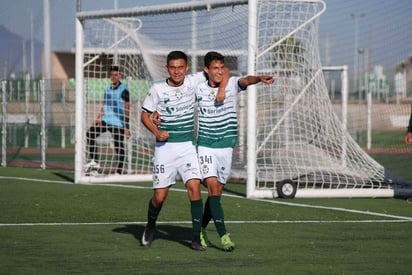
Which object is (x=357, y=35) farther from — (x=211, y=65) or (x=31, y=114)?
(x=31, y=114)

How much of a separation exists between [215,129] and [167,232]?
174 cm

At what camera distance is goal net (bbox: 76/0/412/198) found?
15.3 meters

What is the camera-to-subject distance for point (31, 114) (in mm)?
26859

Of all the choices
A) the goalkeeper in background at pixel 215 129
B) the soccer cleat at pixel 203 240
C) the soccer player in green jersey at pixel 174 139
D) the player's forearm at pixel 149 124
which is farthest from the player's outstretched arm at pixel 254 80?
the soccer cleat at pixel 203 240

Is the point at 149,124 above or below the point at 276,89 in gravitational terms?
below

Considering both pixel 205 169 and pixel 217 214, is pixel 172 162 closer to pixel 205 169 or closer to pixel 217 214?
pixel 205 169

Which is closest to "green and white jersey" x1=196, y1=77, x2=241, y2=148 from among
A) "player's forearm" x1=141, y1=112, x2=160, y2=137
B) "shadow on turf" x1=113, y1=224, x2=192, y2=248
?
"player's forearm" x1=141, y1=112, x2=160, y2=137

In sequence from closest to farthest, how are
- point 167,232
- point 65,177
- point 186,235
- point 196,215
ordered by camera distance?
point 196,215 < point 186,235 < point 167,232 < point 65,177

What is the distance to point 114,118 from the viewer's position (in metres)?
18.4

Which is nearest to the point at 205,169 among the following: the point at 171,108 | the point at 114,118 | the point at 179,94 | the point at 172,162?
the point at 172,162

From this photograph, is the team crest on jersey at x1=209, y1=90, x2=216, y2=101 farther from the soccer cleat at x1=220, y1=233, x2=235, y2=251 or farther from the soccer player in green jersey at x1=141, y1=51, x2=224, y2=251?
the soccer cleat at x1=220, y1=233, x2=235, y2=251

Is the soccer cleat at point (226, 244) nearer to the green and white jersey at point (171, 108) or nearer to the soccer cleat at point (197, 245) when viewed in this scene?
the soccer cleat at point (197, 245)

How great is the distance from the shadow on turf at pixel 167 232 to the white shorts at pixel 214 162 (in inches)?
32.0

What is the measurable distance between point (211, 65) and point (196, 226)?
5.63 ft
